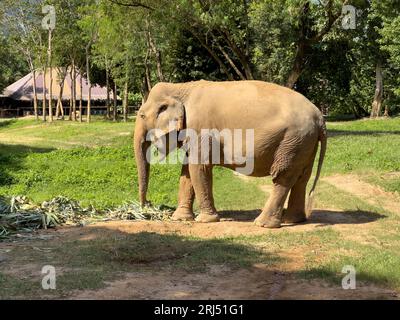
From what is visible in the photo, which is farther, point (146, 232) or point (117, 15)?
point (117, 15)

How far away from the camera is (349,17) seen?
2309cm

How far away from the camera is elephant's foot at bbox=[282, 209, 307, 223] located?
35.6ft

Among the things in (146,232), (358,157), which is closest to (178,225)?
(146,232)

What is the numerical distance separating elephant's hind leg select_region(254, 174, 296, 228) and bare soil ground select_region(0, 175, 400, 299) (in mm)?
193

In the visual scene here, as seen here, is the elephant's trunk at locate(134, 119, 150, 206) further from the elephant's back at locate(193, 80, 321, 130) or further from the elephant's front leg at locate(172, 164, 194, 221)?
the elephant's back at locate(193, 80, 321, 130)

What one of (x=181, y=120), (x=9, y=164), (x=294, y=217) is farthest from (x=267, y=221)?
(x=9, y=164)

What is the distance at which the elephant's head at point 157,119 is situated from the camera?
1062 cm

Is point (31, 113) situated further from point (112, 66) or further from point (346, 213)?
point (346, 213)

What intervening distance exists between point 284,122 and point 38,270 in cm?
506

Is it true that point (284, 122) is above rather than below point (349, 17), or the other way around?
below

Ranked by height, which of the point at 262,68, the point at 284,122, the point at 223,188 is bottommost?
the point at 223,188

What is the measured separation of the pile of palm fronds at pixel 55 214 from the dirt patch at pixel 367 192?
5032mm

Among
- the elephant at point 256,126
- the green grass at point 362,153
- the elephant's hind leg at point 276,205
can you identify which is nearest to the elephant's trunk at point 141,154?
the elephant at point 256,126
